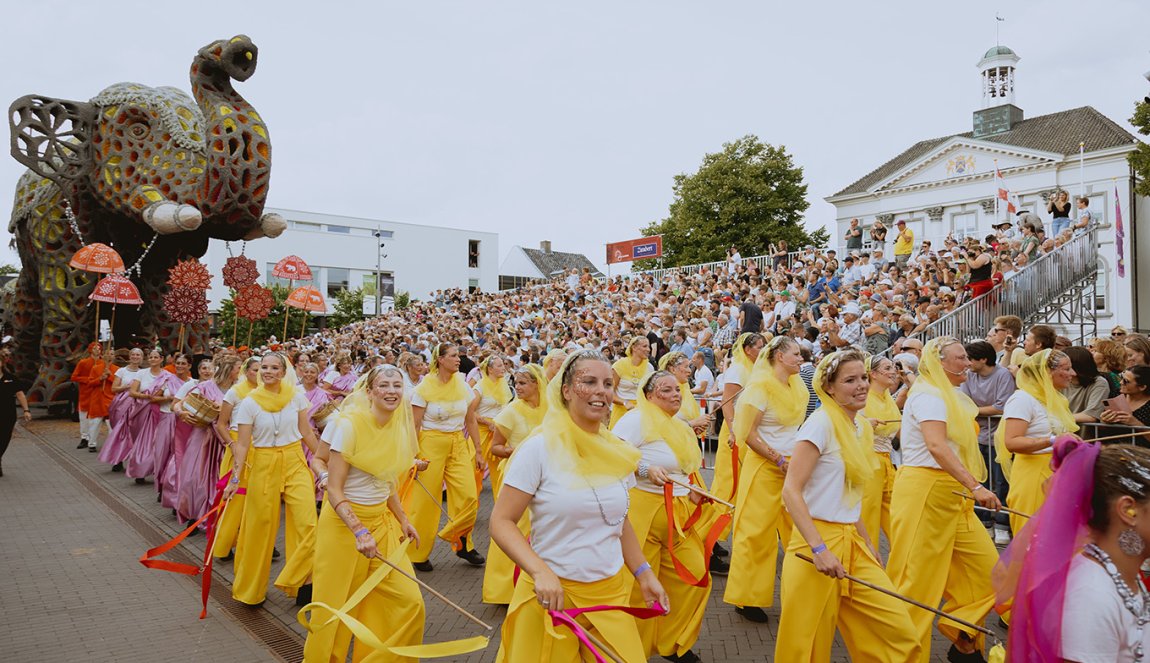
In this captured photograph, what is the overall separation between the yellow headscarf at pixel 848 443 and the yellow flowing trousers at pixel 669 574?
135 centimetres

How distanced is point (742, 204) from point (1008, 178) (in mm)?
12848

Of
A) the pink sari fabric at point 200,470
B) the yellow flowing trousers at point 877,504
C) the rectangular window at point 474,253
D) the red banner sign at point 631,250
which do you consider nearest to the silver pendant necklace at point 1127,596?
the yellow flowing trousers at point 877,504

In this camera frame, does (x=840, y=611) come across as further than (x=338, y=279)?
No

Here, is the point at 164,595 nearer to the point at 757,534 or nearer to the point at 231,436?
the point at 231,436

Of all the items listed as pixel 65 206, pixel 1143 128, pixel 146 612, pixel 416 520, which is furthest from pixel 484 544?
pixel 1143 128

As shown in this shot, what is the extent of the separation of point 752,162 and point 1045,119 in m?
15.7

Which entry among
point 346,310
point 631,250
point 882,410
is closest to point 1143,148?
point 631,250

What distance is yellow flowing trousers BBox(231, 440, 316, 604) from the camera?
581 cm

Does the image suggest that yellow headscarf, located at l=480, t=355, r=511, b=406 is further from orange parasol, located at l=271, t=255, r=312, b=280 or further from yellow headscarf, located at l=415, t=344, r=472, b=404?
orange parasol, located at l=271, t=255, r=312, b=280

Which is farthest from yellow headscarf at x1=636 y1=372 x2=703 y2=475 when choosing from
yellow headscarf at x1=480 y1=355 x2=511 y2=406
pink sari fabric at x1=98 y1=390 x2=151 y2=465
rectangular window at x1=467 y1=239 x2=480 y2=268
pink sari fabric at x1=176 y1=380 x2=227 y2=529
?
rectangular window at x1=467 y1=239 x2=480 y2=268

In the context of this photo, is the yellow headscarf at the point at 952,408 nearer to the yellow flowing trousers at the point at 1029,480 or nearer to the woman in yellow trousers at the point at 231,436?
the yellow flowing trousers at the point at 1029,480

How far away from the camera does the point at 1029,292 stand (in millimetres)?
13289

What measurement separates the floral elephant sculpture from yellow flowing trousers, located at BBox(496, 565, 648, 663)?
38.3 ft

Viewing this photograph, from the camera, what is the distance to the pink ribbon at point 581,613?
279 cm
